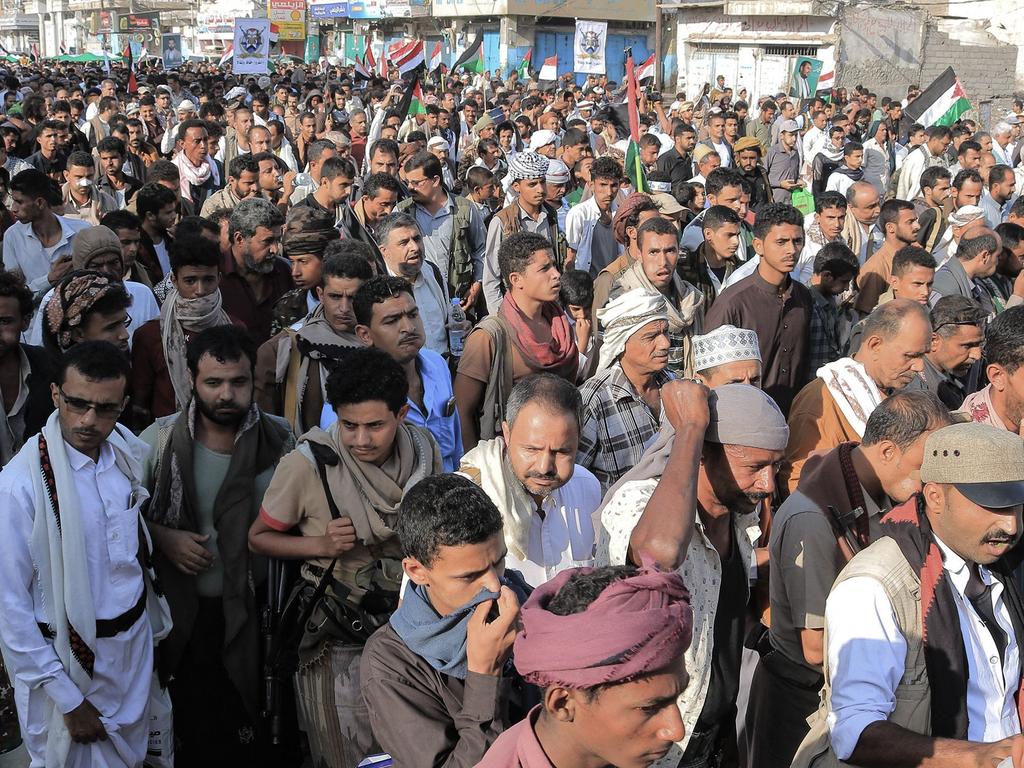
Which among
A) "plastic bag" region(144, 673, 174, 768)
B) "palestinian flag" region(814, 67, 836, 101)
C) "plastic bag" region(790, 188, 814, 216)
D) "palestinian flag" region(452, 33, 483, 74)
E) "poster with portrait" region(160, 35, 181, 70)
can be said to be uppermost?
"poster with portrait" region(160, 35, 181, 70)

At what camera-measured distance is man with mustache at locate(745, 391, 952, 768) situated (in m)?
2.90

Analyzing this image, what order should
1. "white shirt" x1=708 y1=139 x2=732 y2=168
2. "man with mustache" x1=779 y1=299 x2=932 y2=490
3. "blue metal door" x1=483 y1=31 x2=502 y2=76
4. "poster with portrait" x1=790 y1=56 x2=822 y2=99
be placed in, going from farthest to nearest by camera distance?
"blue metal door" x1=483 y1=31 x2=502 y2=76
"poster with portrait" x1=790 y1=56 x2=822 y2=99
"white shirt" x1=708 y1=139 x2=732 y2=168
"man with mustache" x1=779 y1=299 x2=932 y2=490

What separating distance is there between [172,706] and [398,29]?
153ft

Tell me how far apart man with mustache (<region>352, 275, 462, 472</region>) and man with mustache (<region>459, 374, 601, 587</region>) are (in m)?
1.00

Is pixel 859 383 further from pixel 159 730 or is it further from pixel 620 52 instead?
pixel 620 52

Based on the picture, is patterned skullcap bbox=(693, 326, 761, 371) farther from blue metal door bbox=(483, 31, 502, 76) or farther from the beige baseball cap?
blue metal door bbox=(483, 31, 502, 76)

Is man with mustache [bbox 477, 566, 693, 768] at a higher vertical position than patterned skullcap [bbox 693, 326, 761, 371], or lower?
lower

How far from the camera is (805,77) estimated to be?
26547 mm

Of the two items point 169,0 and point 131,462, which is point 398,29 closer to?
point 169,0

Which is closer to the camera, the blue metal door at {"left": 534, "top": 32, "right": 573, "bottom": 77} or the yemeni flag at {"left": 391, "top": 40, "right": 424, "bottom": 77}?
the yemeni flag at {"left": 391, "top": 40, "right": 424, "bottom": 77}

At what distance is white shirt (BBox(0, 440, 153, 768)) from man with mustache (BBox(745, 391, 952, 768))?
1.92 metres

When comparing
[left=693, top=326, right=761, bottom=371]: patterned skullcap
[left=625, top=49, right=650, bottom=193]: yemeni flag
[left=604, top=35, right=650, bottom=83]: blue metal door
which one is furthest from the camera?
[left=604, top=35, right=650, bottom=83]: blue metal door

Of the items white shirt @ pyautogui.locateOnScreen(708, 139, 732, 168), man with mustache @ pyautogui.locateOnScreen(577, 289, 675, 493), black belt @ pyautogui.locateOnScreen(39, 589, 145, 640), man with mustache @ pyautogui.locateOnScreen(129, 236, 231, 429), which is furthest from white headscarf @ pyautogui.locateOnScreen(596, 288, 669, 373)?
white shirt @ pyautogui.locateOnScreen(708, 139, 732, 168)

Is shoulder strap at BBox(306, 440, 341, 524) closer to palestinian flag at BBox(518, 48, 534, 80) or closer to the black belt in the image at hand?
the black belt
